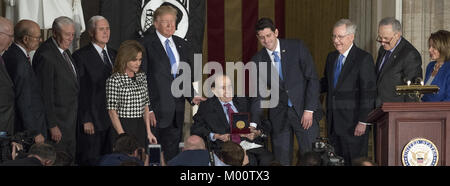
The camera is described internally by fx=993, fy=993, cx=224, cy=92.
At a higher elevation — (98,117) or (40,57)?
(40,57)

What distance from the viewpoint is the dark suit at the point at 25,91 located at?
29.3 ft

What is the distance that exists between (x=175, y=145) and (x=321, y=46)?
349 cm

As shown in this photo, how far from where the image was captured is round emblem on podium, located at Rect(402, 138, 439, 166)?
761cm

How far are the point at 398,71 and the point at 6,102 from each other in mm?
3577

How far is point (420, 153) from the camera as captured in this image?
25.0 ft

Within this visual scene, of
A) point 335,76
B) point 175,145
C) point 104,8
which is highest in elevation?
point 104,8

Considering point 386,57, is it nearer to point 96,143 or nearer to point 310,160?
point 310,160

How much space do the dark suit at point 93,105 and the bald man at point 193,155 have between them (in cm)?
186

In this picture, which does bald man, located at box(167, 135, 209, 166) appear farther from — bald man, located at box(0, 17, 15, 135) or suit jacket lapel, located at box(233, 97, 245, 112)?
bald man, located at box(0, 17, 15, 135)

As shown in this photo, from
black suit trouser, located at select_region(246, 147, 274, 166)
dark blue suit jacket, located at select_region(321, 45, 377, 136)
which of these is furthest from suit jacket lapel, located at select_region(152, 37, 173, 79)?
dark blue suit jacket, located at select_region(321, 45, 377, 136)

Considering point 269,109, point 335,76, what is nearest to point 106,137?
point 269,109

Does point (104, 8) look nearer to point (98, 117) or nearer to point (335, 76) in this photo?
point (98, 117)

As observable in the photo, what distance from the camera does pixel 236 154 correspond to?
24.6 feet

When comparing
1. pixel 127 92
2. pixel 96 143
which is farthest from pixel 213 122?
pixel 96 143
